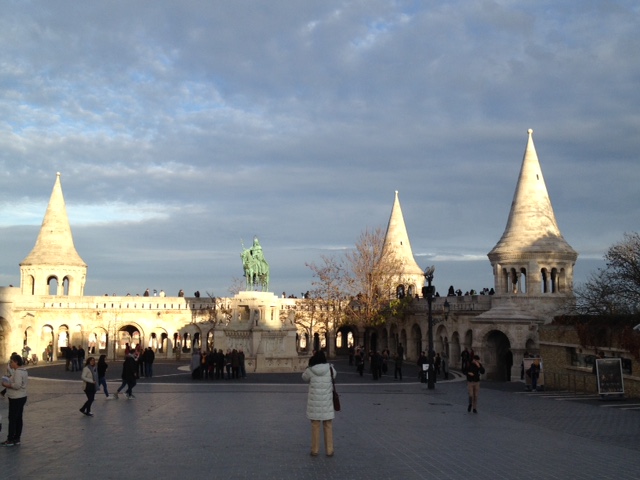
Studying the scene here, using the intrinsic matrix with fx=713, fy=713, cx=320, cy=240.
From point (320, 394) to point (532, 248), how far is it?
24.8 metres

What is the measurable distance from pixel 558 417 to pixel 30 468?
10900 millimetres

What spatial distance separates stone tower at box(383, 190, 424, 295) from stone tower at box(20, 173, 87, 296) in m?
20.5

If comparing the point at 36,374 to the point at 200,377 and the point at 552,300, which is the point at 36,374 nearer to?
the point at 200,377

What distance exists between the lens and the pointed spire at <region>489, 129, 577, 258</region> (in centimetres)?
3281

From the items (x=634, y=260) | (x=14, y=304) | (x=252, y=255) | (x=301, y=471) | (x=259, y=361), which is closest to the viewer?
(x=301, y=471)

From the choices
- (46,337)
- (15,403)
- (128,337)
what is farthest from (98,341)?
(15,403)

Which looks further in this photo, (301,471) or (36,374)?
(36,374)

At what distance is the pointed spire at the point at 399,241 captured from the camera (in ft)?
161

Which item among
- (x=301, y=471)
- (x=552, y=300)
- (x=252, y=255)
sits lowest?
(x=301, y=471)

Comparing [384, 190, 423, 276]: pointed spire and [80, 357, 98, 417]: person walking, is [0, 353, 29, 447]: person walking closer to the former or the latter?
[80, 357, 98, 417]: person walking

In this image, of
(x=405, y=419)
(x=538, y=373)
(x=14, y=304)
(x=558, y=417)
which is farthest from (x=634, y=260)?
(x=14, y=304)

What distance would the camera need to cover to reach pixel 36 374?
2962 centimetres

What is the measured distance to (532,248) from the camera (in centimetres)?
3253

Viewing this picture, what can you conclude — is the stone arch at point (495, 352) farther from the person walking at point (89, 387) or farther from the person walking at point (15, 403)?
the person walking at point (15, 403)
